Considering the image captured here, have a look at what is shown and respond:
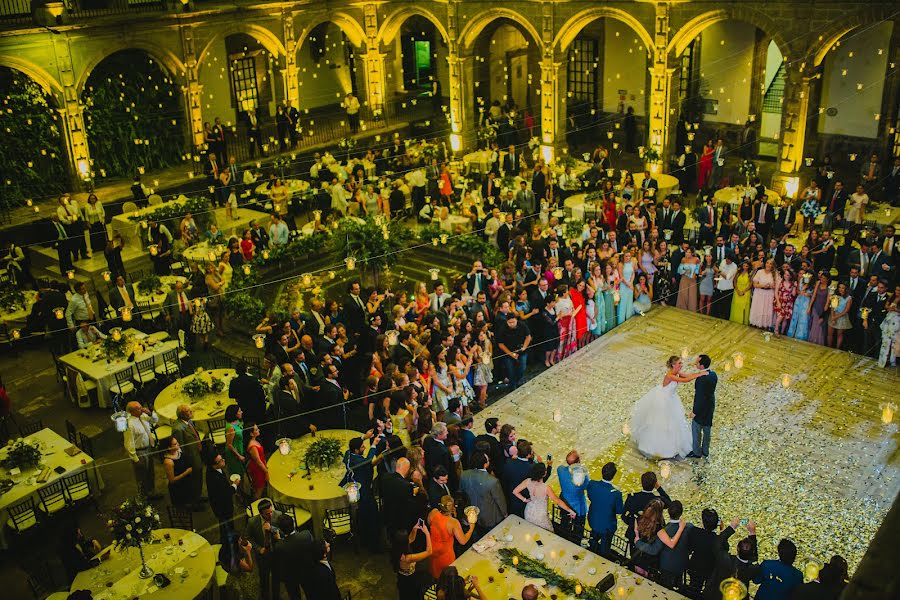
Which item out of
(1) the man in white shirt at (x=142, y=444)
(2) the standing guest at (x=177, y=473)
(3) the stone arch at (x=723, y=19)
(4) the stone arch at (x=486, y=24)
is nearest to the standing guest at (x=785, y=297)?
(3) the stone arch at (x=723, y=19)

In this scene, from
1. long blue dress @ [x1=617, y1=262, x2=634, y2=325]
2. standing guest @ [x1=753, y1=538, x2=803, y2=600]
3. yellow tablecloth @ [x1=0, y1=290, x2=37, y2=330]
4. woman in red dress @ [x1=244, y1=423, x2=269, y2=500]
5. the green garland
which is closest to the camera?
standing guest @ [x1=753, y1=538, x2=803, y2=600]

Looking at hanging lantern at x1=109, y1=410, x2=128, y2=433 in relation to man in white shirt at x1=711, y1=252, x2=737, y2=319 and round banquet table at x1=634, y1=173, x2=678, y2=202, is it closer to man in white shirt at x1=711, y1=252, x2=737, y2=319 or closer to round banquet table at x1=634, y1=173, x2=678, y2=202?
man in white shirt at x1=711, y1=252, x2=737, y2=319

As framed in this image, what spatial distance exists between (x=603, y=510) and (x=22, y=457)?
6329 mm

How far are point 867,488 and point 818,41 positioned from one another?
10661 millimetres

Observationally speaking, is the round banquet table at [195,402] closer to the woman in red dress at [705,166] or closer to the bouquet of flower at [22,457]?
the bouquet of flower at [22,457]

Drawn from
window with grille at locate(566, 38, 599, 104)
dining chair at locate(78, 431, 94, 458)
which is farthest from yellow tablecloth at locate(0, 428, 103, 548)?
window with grille at locate(566, 38, 599, 104)

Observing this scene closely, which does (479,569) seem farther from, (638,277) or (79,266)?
(79,266)

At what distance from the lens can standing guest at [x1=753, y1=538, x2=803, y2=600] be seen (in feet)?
21.4

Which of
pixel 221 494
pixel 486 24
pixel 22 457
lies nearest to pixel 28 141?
pixel 486 24

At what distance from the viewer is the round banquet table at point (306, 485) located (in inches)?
332

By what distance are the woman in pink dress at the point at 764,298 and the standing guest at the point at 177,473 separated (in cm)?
778

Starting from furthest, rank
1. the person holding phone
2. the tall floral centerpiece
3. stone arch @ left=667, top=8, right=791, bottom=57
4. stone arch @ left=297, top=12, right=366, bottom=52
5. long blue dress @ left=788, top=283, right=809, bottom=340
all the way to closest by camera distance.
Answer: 1. stone arch @ left=297, top=12, right=366, bottom=52
2. stone arch @ left=667, top=8, right=791, bottom=57
3. long blue dress @ left=788, top=283, right=809, bottom=340
4. the tall floral centerpiece
5. the person holding phone

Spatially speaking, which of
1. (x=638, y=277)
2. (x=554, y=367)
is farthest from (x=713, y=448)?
(x=638, y=277)

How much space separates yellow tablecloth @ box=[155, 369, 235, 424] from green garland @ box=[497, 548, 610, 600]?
428 centimetres
